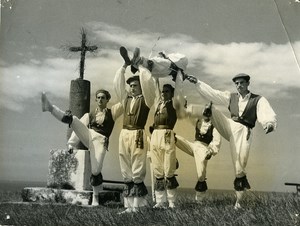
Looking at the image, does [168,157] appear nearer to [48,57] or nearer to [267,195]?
[267,195]

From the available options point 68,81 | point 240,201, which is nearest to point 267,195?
point 240,201

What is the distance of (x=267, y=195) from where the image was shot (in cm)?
390

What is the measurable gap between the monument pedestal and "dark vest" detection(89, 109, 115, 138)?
0.18m

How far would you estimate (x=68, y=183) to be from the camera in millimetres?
4312

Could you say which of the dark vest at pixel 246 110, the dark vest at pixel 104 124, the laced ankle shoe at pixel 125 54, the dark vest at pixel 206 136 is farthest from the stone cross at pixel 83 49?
the dark vest at pixel 246 110

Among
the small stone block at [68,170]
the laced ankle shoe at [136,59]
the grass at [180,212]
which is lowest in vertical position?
the grass at [180,212]

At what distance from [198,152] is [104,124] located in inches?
26.5

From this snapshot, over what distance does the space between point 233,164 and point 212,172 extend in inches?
5.8

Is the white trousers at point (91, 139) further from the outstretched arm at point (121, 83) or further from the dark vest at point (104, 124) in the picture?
the outstretched arm at point (121, 83)

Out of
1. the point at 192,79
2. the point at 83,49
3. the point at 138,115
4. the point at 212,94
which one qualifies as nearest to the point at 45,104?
the point at 83,49

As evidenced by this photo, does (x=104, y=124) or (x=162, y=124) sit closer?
(x=162, y=124)

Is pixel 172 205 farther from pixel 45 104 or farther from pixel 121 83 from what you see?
pixel 45 104

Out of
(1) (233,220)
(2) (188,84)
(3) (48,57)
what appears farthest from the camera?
(3) (48,57)

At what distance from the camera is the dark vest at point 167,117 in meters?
4.07
